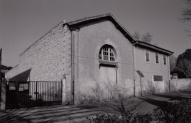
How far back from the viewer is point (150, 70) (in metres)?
21.0

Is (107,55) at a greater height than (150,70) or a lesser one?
greater

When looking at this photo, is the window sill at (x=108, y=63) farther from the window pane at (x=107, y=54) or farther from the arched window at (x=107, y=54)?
the window pane at (x=107, y=54)

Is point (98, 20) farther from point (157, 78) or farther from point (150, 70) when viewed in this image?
point (157, 78)

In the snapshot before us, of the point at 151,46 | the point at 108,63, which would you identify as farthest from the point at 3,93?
the point at 151,46

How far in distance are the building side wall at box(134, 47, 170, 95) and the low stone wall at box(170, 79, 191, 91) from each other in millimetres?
1665

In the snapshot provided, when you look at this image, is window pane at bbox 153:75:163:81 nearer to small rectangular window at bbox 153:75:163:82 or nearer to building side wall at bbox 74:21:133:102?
small rectangular window at bbox 153:75:163:82

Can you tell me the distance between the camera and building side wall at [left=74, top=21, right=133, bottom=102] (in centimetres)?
1408

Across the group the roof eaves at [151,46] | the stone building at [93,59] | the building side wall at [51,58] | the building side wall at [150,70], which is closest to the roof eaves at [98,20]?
the stone building at [93,59]

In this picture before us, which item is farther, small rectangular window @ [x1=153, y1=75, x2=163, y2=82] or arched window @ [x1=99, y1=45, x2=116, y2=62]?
small rectangular window @ [x1=153, y1=75, x2=163, y2=82]

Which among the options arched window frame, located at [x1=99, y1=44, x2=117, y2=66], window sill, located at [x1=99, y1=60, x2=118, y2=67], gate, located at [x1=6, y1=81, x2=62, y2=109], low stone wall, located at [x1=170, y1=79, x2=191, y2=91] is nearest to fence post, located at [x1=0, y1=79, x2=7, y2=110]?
gate, located at [x1=6, y1=81, x2=62, y2=109]

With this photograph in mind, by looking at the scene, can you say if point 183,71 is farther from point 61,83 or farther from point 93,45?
point 61,83

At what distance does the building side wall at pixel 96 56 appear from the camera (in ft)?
46.2

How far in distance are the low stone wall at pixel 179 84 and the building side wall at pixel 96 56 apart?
953cm

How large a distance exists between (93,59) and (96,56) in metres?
0.44
